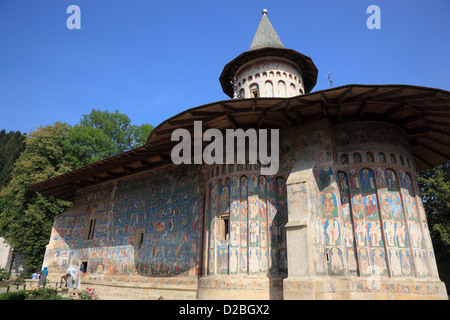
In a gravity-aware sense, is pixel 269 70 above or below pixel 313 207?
above

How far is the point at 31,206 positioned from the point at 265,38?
20.0 metres

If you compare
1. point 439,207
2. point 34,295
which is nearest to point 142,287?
point 34,295

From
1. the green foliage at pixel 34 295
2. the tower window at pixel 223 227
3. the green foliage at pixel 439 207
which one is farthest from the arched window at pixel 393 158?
the green foliage at pixel 34 295

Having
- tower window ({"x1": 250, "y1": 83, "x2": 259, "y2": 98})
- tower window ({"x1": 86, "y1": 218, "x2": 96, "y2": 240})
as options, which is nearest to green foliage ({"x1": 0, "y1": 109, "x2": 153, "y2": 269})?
tower window ({"x1": 86, "y1": 218, "x2": 96, "y2": 240})

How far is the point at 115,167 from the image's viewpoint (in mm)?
15375

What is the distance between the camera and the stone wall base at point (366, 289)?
7.70 meters

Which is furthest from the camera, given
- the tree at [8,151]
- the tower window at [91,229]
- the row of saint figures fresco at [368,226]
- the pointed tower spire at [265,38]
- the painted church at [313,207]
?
the tree at [8,151]

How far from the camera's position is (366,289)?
26.6ft

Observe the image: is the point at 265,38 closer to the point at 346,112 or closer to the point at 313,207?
the point at 346,112

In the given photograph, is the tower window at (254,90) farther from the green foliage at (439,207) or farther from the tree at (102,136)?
the tree at (102,136)

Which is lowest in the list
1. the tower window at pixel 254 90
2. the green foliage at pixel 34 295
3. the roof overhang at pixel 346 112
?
the green foliage at pixel 34 295

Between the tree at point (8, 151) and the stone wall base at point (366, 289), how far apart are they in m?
37.6

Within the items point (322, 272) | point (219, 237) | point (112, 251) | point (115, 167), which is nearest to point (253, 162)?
point (219, 237)
